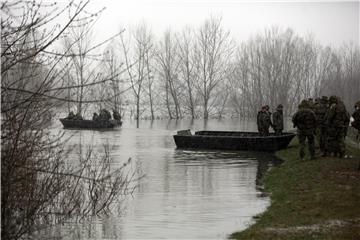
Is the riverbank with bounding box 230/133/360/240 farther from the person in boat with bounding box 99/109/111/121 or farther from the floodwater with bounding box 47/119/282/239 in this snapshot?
the person in boat with bounding box 99/109/111/121

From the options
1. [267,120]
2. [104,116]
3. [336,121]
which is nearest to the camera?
[336,121]

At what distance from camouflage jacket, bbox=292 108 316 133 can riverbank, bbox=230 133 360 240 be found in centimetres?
110

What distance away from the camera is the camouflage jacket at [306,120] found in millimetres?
18391

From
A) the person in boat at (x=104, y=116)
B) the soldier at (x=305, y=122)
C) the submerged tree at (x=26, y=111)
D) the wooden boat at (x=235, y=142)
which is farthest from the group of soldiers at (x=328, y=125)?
the person in boat at (x=104, y=116)

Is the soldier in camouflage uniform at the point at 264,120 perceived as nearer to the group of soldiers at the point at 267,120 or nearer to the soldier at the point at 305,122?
the group of soldiers at the point at 267,120

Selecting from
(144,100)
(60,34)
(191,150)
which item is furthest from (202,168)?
(144,100)

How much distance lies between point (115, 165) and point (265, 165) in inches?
212

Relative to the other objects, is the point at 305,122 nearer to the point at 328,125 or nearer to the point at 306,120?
the point at 306,120

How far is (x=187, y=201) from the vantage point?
13195mm

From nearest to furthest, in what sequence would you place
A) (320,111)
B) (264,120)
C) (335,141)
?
1. (335,141)
2. (320,111)
3. (264,120)

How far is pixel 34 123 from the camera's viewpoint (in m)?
8.23

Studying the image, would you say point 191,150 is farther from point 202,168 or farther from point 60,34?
point 60,34

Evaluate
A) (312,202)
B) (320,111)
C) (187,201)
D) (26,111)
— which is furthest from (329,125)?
(26,111)

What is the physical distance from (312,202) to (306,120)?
6545mm
